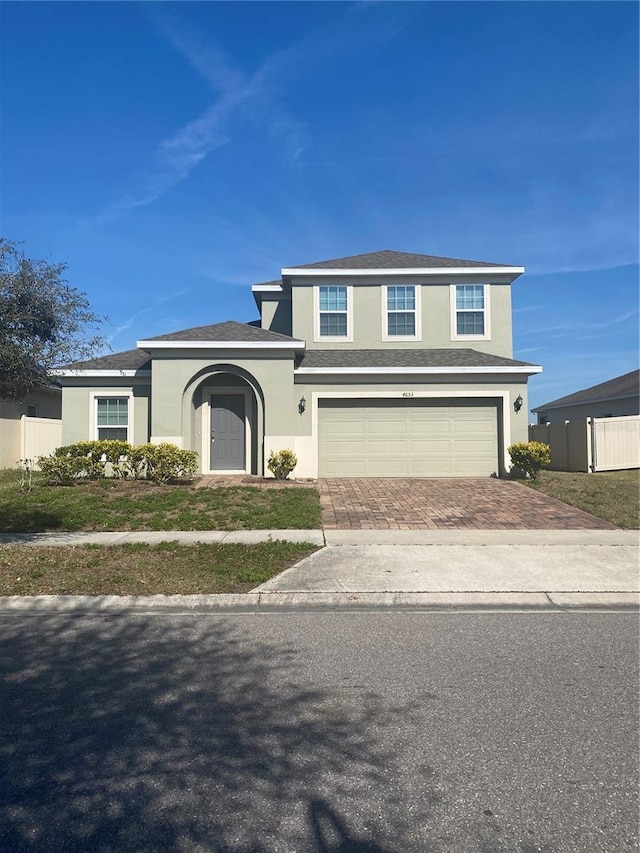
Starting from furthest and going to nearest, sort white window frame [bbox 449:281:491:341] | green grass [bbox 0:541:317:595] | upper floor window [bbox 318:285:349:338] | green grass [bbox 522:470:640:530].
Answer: upper floor window [bbox 318:285:349:338], white window frame [bbox 449:281:491:341], green grass [bbox 522:470:640:530], green grass [bbox 0:541:317:595]

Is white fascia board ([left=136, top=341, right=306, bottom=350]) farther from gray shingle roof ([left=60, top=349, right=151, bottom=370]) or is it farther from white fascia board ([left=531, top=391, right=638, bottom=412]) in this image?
white fascia board ([left=531, top=391, right=638, bottom=412])

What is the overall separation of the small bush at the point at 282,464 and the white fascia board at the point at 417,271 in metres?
6.48

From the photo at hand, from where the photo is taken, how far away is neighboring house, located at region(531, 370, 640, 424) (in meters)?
26.3

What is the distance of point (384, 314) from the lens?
19.3m

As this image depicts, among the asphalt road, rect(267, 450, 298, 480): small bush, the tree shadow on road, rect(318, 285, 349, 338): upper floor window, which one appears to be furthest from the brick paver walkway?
the tree shadow on road

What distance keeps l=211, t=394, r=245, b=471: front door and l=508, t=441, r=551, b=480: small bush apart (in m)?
7.61

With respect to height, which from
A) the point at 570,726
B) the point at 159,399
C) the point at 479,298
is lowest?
the point at 570,726

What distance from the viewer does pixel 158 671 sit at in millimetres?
4621

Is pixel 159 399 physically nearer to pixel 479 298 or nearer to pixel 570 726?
pixel 479 298

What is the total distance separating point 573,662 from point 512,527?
6006 mm

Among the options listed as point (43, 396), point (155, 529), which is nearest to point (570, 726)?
point (155, 529)

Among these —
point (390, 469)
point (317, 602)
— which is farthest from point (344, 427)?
point (317, 602)

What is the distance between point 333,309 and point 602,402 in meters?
16.1

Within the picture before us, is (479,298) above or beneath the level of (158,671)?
above
